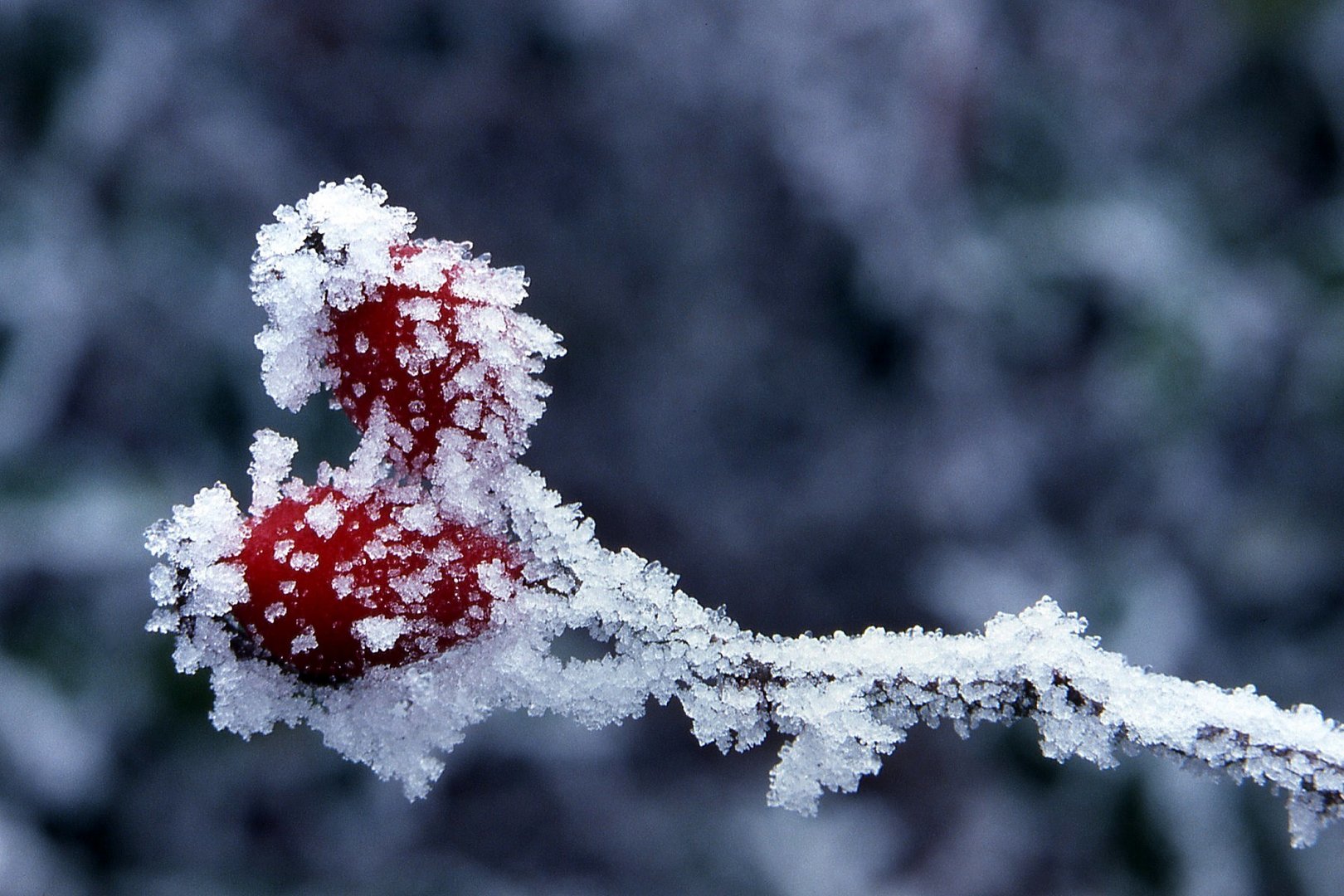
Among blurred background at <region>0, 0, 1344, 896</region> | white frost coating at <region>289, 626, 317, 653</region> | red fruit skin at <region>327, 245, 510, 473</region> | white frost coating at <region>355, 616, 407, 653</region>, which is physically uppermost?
blurred background at <region>0, 0, 1344, 896</region>

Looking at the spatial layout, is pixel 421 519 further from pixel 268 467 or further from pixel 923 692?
pixel 923 692

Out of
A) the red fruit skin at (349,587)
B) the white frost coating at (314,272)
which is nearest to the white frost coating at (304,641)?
the red fruit skin at (349,587)

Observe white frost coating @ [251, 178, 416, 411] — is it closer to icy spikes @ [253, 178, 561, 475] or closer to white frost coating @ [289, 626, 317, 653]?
icy spikes @ [253, 178, 561, 475]

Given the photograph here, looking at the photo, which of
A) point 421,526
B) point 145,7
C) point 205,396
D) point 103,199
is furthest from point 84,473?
point 421,526

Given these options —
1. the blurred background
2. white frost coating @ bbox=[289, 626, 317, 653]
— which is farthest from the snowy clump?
the blurred background

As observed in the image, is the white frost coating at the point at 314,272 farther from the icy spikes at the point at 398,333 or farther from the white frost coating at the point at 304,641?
the white frost coating at the point at 304,641
